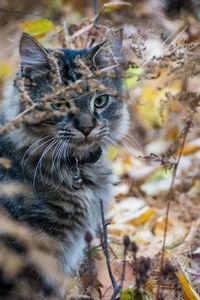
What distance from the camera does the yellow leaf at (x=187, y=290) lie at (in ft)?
8.54

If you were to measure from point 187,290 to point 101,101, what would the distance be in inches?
38.6

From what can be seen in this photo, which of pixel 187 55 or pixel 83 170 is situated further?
pixel 83 170

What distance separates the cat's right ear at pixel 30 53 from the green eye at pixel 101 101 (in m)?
0.30

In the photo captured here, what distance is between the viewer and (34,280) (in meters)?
2.84

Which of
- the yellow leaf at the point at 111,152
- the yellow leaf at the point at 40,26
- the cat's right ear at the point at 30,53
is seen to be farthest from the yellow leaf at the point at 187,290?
the yellow leaf at the point at 40,26

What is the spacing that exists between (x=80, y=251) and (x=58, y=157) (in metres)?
0.49

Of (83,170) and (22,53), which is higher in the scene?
(22,53)

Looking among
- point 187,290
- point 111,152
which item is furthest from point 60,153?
point 187,290

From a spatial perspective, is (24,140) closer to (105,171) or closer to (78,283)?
(105,171)

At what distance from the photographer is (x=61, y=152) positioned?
3.00 meters

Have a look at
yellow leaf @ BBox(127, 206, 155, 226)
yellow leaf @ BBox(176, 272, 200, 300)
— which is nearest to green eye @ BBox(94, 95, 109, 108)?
yellow leaf @ BBox(176, 272, 200, 300)

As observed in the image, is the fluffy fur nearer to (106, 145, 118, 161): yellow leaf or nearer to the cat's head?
the cat's head

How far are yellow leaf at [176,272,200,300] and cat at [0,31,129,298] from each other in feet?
1.91

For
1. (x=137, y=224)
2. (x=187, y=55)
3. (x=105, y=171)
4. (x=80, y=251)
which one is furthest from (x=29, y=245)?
(x=137, y=224)
